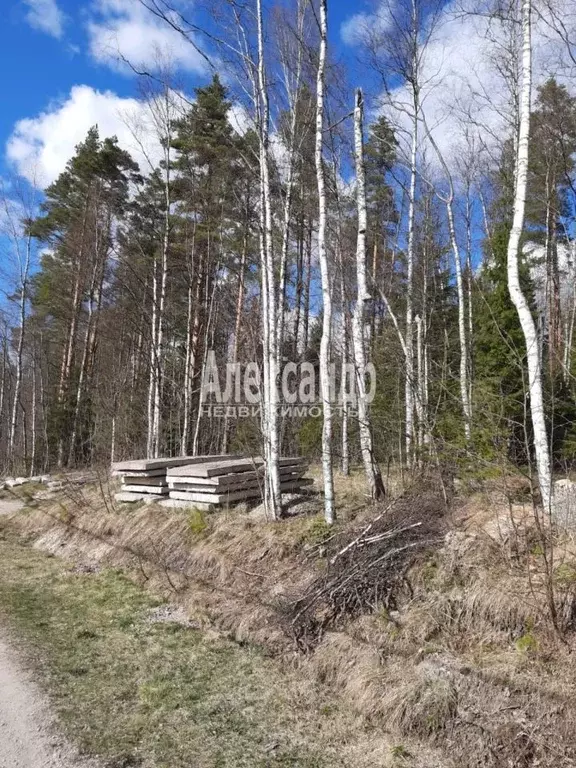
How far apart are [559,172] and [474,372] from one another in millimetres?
5430

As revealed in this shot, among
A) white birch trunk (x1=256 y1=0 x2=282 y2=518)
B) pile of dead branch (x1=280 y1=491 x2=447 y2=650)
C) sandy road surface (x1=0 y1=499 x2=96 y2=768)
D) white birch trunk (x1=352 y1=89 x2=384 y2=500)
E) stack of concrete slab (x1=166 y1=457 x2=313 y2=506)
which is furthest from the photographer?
stack of concrete slab (x1=166 y1=457 x2=313 y2=506)

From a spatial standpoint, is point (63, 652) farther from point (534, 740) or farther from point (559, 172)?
point (559, 172)

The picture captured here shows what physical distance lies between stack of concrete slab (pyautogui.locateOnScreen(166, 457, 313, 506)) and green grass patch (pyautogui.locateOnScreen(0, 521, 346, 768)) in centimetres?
202

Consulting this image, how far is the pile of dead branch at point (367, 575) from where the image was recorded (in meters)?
4.33

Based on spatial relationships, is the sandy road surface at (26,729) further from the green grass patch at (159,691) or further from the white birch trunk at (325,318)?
the white birch trunk at (325,318)

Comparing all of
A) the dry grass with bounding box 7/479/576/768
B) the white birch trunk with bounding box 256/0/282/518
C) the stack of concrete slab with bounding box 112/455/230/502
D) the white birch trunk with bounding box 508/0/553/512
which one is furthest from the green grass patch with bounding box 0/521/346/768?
the stack of concrete slab with bounding box 112/455/230/502

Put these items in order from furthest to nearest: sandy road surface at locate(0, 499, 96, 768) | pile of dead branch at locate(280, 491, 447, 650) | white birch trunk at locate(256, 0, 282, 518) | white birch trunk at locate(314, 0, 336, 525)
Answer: white birch trunk at locate(256, 0, 282, 518)
white birch trunk at locate(314, 0, 336, 525)
pile of dead branch at locate(280, 491, 447, 650)
sandy road surface at locate(0, 499, 96, 768)

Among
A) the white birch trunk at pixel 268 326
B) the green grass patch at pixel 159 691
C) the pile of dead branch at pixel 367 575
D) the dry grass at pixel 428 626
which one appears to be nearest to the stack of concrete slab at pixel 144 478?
the dry grass at pixel 428 626

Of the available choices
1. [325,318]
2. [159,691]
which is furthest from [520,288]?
[159,691]

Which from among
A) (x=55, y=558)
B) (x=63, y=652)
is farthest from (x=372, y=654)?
(x=55, y=558)

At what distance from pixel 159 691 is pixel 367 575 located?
1.87 meters

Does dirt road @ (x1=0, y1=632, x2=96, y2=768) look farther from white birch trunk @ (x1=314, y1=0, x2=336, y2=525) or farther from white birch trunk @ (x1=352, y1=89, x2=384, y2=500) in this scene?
white birch trunk @ (x1=352, y1=89, x2=384, y2=500)

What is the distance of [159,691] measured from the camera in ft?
12.1

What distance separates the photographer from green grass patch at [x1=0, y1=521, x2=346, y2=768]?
→ 9.77 feet
